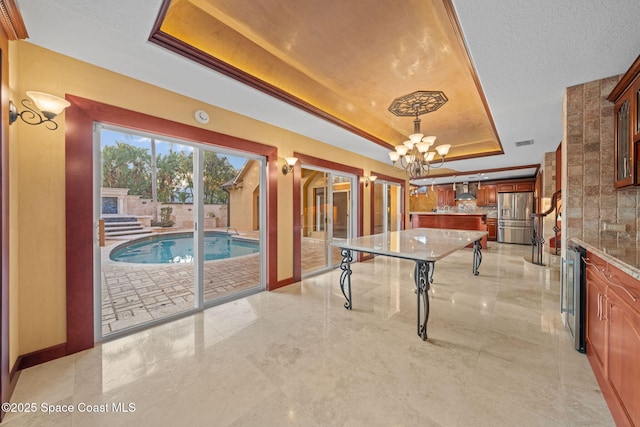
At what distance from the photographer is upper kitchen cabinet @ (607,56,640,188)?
1.84 m

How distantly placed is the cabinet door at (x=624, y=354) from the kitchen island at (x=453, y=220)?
18.9 ft

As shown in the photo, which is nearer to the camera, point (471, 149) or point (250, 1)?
point (250, 1)

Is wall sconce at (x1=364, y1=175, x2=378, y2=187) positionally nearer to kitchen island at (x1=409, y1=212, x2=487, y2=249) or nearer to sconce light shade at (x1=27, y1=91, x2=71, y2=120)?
kitchen island at (x1=409, y1=212, x2=487, y2=249)

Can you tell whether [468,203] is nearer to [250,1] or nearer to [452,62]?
[452,62]

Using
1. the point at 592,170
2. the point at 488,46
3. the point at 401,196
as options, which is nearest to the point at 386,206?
the point at 401,196

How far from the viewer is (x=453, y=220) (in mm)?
7238

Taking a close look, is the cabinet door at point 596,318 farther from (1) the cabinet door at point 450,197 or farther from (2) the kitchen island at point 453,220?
(1) the cabinet door at point 450,197

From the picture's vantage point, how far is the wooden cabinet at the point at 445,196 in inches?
369

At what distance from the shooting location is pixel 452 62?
2.46m

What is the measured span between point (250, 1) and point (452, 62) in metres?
1.98

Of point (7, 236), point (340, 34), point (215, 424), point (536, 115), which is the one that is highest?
point (340, 34)

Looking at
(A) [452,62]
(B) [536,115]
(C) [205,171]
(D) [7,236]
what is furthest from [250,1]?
(B) [536,115]

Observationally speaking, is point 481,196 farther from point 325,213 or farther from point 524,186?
point 325,213

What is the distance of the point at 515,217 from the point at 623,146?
22.1 ft
